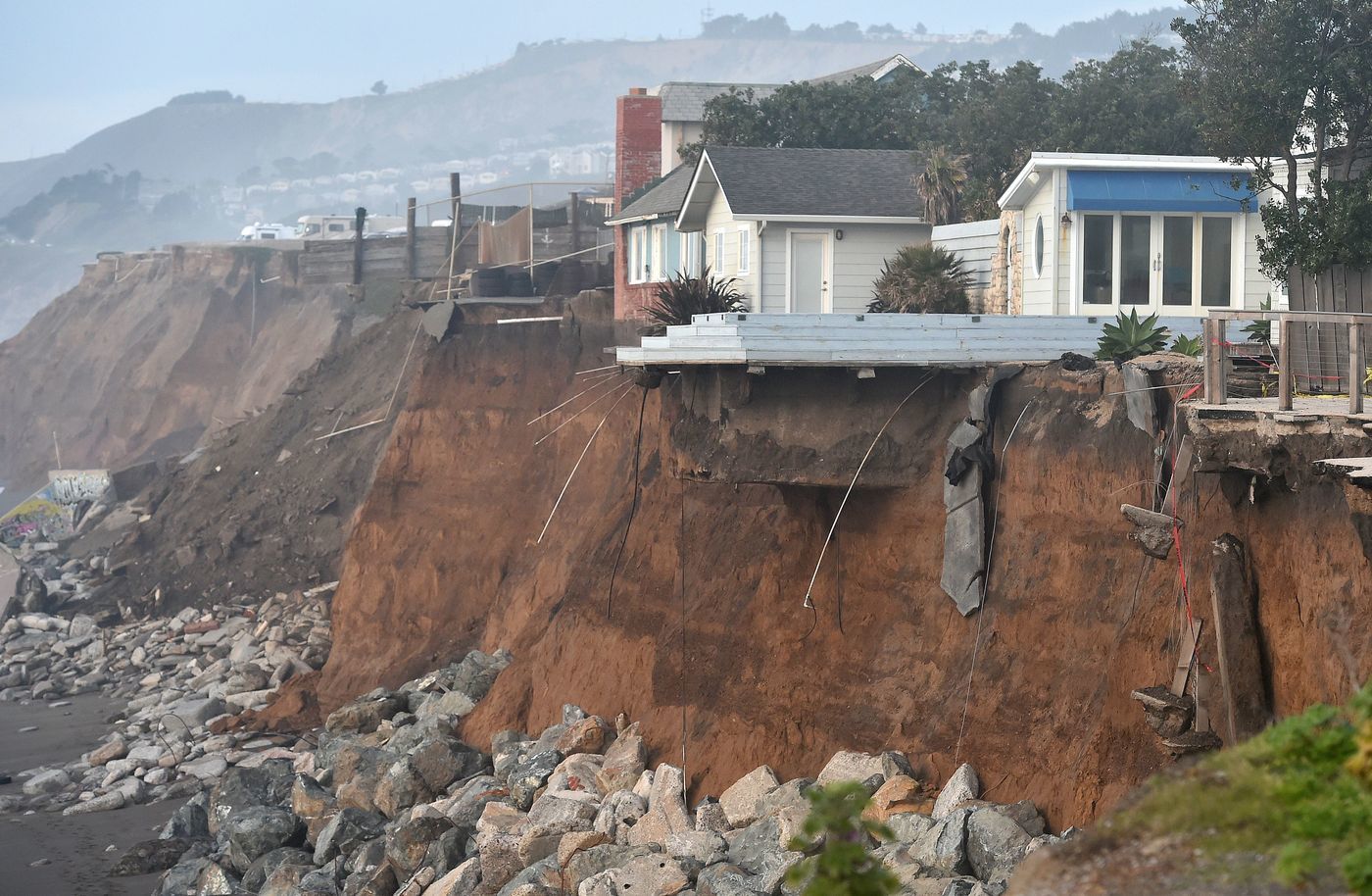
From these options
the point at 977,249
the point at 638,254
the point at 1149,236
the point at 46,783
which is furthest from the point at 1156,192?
the point at 46,783

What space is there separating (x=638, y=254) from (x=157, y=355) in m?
48.3

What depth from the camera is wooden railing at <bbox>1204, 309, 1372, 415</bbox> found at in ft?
40.1

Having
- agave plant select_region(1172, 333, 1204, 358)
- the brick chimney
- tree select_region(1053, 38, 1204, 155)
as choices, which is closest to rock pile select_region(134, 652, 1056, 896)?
agave plant select_region(1172, 333, 1204, 358)

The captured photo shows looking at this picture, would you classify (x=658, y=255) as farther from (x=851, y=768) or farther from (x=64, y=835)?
(x=851, y=768)

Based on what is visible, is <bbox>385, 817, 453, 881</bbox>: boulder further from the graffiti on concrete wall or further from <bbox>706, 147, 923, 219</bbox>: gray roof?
the graffiti on concrete wall

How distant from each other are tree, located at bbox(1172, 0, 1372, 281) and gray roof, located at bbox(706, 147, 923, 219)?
7.13 metres

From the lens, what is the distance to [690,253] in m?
29.0

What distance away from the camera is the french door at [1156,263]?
21.3 m

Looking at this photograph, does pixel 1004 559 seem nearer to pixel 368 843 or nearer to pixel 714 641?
pixel 714 641

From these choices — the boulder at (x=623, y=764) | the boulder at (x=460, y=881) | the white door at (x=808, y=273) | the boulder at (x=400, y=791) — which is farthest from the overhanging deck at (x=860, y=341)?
the boulder at (x=400, y=791)

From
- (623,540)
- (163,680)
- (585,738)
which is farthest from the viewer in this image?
(163,680)

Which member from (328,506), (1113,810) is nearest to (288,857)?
(1113,810)

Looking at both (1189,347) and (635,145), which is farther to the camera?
(635,145)

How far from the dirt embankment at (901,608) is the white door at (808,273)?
300 centimetres
